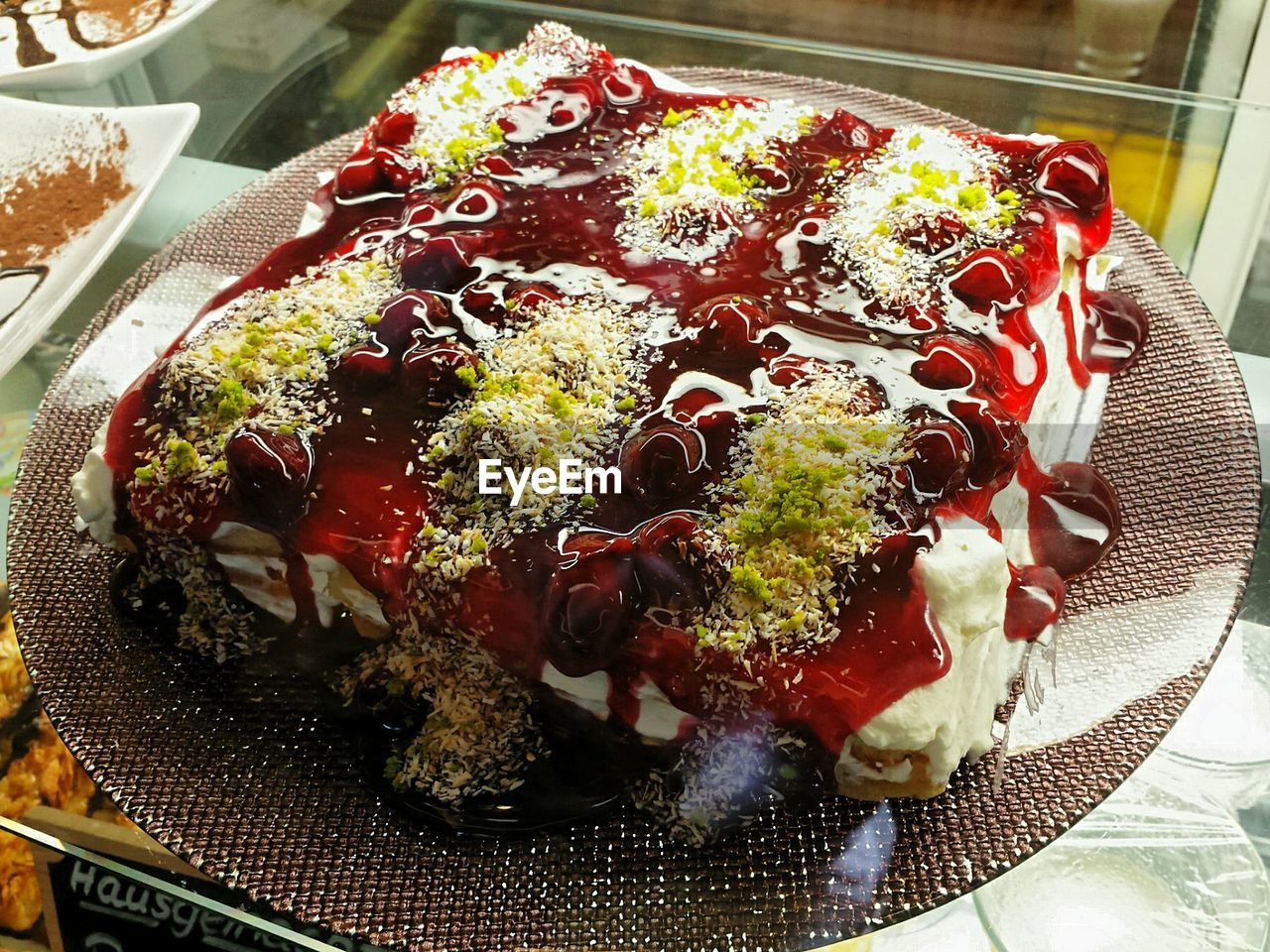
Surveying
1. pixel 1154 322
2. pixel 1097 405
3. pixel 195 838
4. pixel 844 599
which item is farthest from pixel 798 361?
pixel 195 838

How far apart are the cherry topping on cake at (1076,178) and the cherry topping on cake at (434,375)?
729 mm

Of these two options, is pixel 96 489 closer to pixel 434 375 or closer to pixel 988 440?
pixel 434 375

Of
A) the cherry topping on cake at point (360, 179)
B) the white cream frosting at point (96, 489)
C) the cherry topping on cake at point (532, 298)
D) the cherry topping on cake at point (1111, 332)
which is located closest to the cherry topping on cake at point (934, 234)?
the cherry topping on cake at point (1111, 332)

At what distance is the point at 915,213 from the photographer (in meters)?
1.34

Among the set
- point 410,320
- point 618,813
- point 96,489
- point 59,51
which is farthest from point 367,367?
point 59,51

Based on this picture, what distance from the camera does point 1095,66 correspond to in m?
1.62

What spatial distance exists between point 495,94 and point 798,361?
0.68 m

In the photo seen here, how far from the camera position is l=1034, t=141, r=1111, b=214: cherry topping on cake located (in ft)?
4.60

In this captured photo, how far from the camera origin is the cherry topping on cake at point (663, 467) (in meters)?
1.10

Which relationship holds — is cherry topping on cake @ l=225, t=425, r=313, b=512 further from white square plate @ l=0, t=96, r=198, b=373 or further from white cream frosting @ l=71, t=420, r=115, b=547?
white square plate @ l=0, t=96, r=198, b=373

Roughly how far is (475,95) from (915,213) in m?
0.63

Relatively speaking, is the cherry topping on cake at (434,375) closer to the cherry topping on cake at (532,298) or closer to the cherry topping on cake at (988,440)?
the cherry topping on cake at (532,298)

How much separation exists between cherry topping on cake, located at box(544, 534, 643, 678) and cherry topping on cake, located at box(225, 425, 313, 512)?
281 millimetres

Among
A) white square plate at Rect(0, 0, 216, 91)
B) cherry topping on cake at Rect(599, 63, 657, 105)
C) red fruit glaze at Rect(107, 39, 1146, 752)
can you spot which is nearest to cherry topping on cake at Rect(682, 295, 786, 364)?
red fruit glaze at Rect(107, 39, 1146, 752)
